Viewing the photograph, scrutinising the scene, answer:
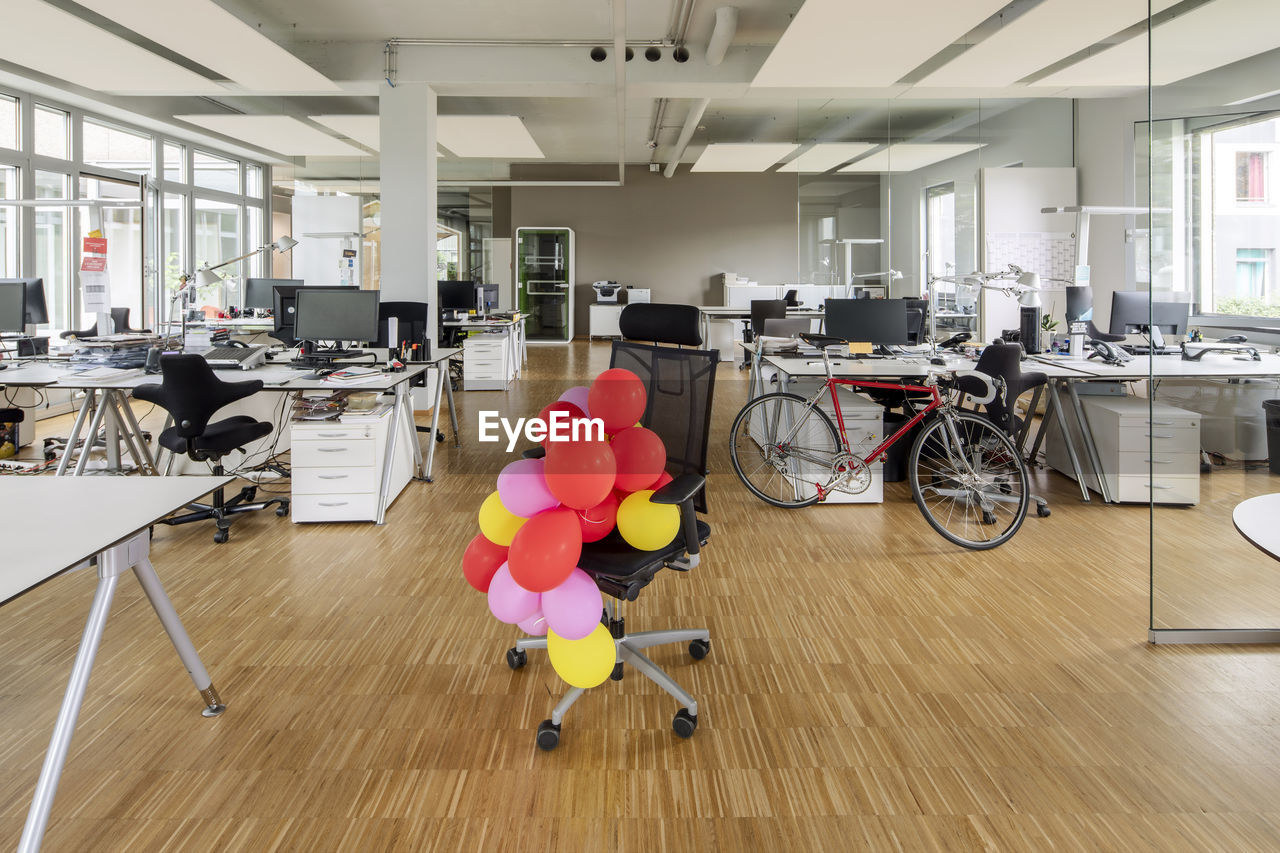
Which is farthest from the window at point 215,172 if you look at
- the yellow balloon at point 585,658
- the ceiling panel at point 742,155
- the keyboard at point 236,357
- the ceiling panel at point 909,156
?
the yellow balloon at point 585,658

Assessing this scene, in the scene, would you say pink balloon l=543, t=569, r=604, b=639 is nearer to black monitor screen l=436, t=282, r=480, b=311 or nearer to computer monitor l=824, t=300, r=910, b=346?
computer monitor l=824, t=300, r=910, b=346

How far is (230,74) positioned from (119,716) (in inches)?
249

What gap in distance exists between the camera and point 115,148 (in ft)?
30.6

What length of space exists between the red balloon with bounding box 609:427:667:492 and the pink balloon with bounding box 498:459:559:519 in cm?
21

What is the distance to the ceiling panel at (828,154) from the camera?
11164mm

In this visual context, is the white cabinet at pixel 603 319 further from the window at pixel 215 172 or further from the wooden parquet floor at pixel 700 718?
the wooden parquet floor at pixel 700 718

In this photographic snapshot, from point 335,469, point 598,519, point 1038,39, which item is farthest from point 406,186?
point 598,519

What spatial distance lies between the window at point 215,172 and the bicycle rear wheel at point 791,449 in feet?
32.0

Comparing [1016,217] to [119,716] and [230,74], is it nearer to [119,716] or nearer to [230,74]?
[230,74]

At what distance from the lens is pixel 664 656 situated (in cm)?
279

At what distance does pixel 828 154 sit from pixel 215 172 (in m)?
8.97

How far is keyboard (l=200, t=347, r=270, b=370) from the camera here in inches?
186

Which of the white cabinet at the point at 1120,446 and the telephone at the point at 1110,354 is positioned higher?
the telephone at the point at 1110,354

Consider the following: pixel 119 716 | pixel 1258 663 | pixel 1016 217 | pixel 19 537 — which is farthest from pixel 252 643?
pixel 1016 217
